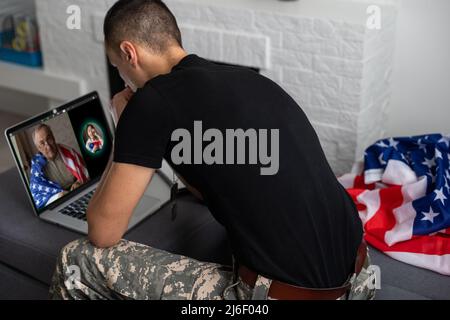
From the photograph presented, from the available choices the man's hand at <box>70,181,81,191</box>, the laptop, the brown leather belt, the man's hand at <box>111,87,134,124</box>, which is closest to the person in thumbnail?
the laptop

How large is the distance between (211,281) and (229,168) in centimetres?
27

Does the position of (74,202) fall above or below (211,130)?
below

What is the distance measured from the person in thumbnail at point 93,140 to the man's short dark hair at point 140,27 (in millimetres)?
533

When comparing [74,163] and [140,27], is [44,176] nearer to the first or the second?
[74,163]

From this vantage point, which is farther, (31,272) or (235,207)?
(31,272)

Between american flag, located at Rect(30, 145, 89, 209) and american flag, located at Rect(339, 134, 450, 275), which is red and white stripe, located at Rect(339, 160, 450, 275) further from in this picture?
american flag, located at Rect(30, 145, 89, 209)

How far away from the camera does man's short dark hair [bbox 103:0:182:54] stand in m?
1.39

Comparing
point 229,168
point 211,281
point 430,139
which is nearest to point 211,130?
point 229,168

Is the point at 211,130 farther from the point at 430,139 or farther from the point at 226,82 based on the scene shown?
the point at 430,139

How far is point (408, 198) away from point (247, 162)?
0.69 metres

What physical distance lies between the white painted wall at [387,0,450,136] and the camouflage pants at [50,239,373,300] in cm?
106

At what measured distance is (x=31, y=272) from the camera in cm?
170

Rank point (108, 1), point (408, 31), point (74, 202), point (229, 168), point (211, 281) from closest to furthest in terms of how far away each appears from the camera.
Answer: point (229, 168) → point (211, 281) → point (74, 202) → point (408, 31) → point (108, 1)

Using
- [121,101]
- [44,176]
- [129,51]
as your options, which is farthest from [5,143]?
[129,51]
